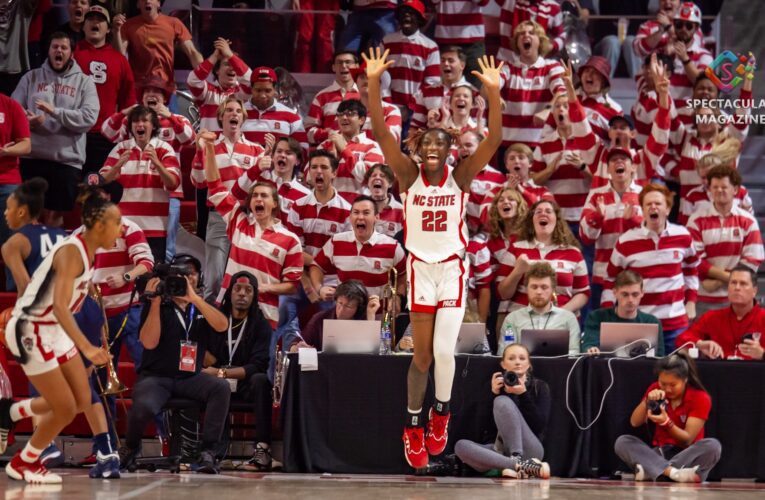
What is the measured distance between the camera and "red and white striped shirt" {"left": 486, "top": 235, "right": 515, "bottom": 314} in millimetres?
10453

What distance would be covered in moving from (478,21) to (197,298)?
5.56m

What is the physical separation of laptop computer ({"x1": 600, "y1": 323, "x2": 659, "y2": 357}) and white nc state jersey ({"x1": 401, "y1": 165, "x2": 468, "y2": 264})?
6.27 feet

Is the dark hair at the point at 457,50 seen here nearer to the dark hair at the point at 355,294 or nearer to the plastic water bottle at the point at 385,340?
the dark hair at the point at 355,294

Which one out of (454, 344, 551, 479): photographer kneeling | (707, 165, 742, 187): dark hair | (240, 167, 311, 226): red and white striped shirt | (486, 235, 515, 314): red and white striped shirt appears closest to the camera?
(454, 344, 551, 479): photographer kneeling

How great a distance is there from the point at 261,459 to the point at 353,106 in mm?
3912

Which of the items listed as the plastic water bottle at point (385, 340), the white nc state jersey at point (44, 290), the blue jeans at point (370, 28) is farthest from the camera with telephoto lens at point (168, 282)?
the blue jeans at point (370, 28)

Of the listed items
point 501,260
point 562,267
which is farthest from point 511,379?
point 501,260

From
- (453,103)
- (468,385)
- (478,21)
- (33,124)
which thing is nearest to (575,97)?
(453,103)

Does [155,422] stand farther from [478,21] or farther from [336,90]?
[478,21]

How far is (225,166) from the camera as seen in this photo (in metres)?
11.4

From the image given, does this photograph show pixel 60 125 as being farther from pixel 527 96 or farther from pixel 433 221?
pixel 433 221

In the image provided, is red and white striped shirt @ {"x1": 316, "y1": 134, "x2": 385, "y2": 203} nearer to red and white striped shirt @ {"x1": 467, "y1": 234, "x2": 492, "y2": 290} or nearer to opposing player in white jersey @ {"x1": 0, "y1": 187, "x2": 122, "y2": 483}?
red and white striped shirt @ {"x1": 467, "y1": 234, "x2": 492, "y2": 290}
